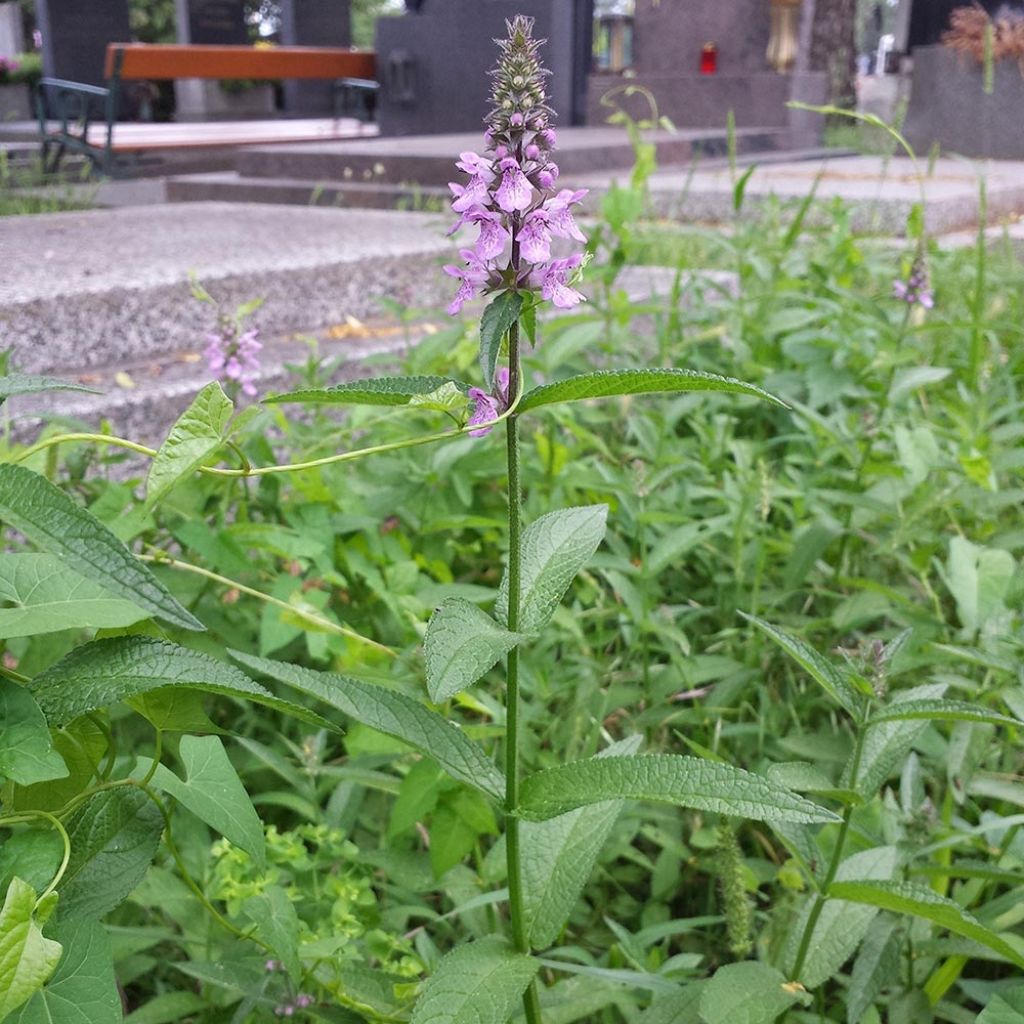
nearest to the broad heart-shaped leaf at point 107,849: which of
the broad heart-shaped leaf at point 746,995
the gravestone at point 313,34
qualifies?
the broad heart-shaped leaf at point 746,995

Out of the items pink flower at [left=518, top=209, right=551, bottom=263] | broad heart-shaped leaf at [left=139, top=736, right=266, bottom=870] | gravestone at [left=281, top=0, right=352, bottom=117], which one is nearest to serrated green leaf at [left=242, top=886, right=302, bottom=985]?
broad heart-shaped leaf at [left=139, top=736, right=266, bottom=870]

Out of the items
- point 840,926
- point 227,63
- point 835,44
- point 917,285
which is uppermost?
point 835,44

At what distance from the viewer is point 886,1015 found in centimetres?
131

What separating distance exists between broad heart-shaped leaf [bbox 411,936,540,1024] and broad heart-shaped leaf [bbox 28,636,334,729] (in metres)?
0.26

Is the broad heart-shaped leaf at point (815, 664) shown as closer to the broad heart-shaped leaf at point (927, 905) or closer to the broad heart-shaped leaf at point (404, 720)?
the broad heart-shaped leaf at point (927, 905)

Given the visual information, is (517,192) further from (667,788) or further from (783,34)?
(783,34)

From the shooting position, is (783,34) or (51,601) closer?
(51,601)

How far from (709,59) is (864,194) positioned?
7.71m

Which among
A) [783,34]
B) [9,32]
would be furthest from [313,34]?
[9,32]

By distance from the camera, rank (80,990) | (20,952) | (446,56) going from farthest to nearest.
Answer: (446,56) → (80,990) → (20,952)

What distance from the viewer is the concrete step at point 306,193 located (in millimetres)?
6330

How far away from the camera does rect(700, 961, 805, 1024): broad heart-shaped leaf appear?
104cm

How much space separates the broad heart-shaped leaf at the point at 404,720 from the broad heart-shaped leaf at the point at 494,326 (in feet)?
0.90

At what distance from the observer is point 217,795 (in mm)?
968
